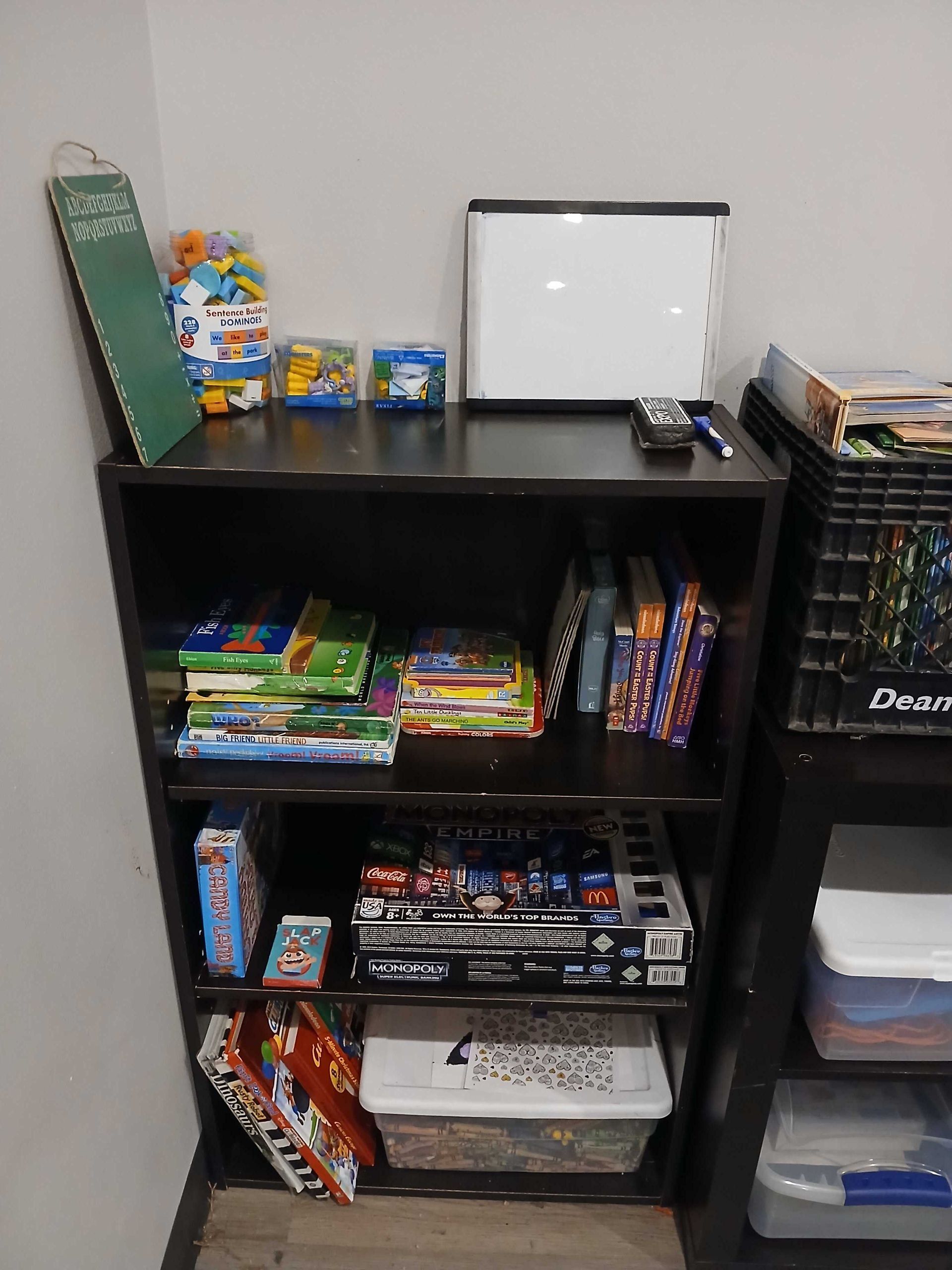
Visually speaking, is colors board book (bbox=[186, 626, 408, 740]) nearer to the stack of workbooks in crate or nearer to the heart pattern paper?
the stack of workbooks in crate

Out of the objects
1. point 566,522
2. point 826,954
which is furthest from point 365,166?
point 826,954

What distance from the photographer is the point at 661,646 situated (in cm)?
109

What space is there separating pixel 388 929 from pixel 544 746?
31 cm

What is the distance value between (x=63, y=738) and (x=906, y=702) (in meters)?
0.85

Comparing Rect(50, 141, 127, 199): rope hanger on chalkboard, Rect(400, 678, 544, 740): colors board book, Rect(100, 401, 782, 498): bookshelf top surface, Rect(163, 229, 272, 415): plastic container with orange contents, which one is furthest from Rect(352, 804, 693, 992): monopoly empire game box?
Rect(50, 141, 127, 199): rope hanger on chalkboard

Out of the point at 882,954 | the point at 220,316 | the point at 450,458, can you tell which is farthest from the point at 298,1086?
the point at 220,316

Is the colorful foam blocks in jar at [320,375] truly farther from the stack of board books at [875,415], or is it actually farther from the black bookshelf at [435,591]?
the stack of board books at [875,415]

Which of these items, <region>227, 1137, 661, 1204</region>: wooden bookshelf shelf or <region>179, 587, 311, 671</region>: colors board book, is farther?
<region>227, 1137, 661, 1204</region>: wooden bookshelf shelf

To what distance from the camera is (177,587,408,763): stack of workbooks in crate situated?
3.56 ft

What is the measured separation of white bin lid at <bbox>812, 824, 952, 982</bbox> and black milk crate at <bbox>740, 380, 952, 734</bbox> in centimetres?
19

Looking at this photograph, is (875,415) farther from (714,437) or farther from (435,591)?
(435,591)

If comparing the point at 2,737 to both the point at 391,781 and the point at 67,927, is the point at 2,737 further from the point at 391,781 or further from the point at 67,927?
the point at 391,781

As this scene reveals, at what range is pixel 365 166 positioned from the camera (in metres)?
1.09

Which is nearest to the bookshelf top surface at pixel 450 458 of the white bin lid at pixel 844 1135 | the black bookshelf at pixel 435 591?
the black bookshelf at pixel 435 591
